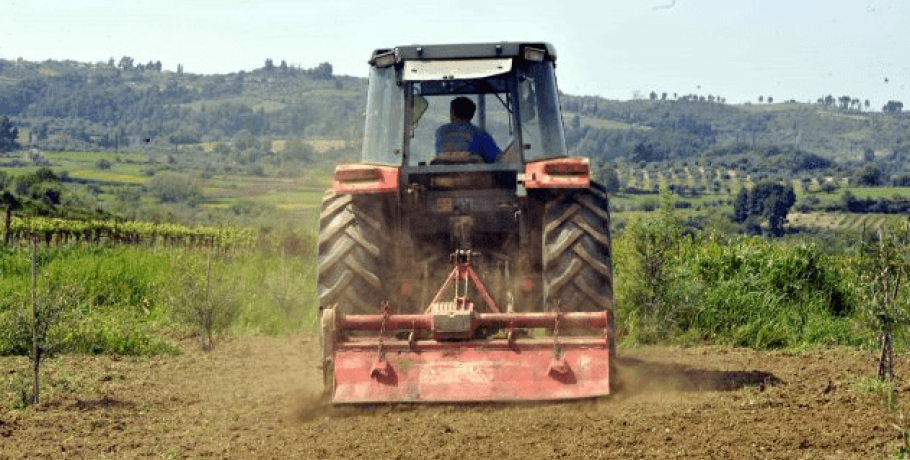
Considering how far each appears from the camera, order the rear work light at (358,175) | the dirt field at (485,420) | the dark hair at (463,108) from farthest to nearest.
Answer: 1. the dark hair at (463,108)
2. the rear work light at (358,175)
3. the dirt field at (485,420)

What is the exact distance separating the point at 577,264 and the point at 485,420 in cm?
146

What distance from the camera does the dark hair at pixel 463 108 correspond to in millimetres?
9703

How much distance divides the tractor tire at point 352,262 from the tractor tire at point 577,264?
1181mm

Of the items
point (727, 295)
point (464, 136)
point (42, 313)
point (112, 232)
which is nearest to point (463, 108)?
point (464, 136)

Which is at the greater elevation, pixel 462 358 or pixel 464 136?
pixel 464 136

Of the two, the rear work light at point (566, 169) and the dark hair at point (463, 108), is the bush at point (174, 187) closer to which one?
the dark hair at point (463, 108)

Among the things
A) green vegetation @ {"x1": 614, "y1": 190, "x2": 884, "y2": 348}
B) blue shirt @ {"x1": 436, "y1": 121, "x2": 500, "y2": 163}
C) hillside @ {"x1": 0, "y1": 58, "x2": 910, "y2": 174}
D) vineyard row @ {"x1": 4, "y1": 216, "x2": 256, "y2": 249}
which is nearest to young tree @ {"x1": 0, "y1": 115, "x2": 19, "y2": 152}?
hillside @ {"x1": 0, "y1": 58, "x2": 910, "y2": 174}

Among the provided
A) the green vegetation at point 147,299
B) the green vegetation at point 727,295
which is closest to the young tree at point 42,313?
the green vegetation at point 147,299

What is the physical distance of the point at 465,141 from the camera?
9.45m

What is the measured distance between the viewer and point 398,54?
359 inches

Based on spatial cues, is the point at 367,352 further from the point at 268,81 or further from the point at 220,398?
the point at 268,81

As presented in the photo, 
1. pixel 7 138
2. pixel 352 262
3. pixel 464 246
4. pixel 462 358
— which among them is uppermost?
pixel 464 246

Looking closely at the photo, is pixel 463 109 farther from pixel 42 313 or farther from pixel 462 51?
pixel 42 313

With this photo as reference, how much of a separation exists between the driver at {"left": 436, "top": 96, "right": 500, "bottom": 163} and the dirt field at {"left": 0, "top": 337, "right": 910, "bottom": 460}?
6.71 feet
